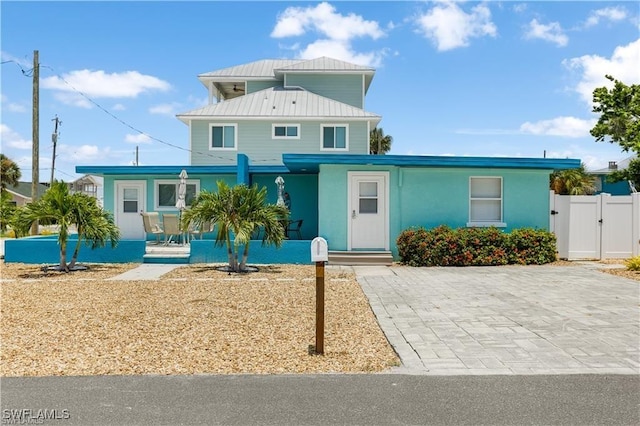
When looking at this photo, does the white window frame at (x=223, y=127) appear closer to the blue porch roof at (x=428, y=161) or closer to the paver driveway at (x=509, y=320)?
the blue porch roof at (x=428, y=161)

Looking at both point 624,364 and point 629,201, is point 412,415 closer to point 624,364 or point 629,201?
point 624,364

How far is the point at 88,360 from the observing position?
6.02 m

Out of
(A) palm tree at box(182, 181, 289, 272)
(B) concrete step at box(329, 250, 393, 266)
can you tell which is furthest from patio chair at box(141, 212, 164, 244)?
(B) concrete step at box(329, 250, 393, 266)

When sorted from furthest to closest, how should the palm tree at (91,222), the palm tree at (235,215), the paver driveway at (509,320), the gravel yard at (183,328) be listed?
the palm tree at (91,222), the palm tree at (235,215), the paver driveway at (509,320), the gravel yard at (183,328)

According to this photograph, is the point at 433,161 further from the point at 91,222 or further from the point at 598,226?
the point at 91,222

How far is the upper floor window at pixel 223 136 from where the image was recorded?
2455 centimetres

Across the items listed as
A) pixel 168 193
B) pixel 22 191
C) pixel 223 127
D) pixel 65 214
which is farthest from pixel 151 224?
pixel 22 191

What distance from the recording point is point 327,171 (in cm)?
1559

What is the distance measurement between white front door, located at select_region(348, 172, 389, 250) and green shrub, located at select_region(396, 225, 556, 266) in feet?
2.61

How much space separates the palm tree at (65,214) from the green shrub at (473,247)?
7.91m

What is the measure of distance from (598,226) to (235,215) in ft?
35.3

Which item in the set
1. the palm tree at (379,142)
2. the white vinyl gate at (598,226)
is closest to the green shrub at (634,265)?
the white vinyl gate at (598,226)

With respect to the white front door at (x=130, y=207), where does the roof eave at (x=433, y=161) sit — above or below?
above

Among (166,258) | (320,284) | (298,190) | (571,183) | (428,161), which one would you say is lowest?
(166,258)
